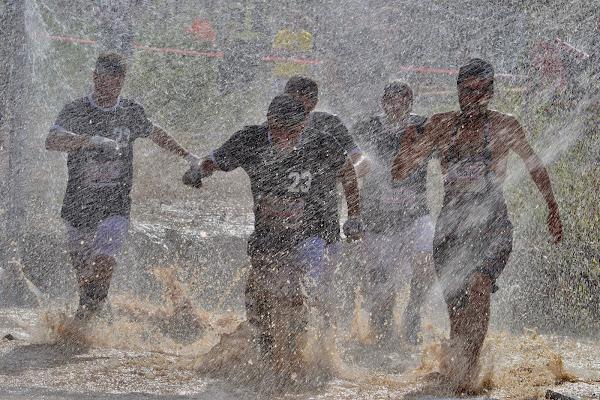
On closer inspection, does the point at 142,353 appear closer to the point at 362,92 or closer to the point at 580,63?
the point at 580,63

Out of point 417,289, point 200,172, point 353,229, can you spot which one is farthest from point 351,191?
point 417,289

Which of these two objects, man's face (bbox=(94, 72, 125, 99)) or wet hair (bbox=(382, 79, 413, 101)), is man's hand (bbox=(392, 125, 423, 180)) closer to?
wet hair (bbox=(382, 79, 413, 101))

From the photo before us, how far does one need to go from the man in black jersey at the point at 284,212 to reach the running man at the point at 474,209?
2.31 feet

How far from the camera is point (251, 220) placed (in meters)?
10.1

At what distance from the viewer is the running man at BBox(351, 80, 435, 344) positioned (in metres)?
5.58

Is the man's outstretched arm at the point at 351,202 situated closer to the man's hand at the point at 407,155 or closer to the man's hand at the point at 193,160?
the man's hand at the point at 407,155

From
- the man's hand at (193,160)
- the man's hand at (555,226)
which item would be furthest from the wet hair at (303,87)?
the man's hand at (555,226)

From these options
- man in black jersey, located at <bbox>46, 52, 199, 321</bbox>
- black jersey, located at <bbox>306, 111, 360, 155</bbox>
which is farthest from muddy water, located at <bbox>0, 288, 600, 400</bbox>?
black jersey, located at <bbox>306, 111, 360, 155</bbox>

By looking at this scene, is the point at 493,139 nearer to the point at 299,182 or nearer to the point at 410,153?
the point at 410,153

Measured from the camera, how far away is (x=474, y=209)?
459 cm

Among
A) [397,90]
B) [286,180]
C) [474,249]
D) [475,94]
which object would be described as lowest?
[474,249]

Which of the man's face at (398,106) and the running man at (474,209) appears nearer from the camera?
the running man at (474,209)

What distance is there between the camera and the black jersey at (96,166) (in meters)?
5.38

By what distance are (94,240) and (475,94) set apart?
8.71 ft
